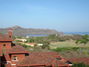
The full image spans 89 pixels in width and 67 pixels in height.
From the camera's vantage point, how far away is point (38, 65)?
19812 mm

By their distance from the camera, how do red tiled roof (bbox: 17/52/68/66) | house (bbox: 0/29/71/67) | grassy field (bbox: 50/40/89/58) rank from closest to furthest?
red tiled roof (bbox: 17/52/68/66), house (bbox: 0/29/71/67), grassy field (bbox: 50/40/89/58)

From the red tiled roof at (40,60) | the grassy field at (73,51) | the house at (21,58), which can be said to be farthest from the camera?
the grassy field at (73,51)

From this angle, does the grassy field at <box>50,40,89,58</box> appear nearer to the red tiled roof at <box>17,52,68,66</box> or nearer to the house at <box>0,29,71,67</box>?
the red tiled roof at <box>17,52,68,66</box>

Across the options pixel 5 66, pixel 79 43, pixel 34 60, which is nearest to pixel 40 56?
pixel 34 60

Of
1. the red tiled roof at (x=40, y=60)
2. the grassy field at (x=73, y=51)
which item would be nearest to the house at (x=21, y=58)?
the red tiled roof at (x=40, y=60)

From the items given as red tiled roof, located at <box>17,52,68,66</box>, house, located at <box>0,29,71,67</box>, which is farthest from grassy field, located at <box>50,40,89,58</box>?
house, located at <box>0,29,71,67</box>

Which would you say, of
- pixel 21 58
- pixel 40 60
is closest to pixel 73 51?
pixel 40 60

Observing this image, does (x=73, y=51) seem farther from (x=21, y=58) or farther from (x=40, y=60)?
(x=21, y=58)

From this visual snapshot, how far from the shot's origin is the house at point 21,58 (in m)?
19.9

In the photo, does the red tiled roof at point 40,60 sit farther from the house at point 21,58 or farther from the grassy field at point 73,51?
the grassy field at point 73,51

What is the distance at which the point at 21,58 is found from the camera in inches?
824

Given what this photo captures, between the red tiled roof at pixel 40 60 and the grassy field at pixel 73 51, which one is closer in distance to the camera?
the red tiled roof at pixel 40 60

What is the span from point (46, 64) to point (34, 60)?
5.14 ft

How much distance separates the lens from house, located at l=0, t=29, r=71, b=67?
1994cm
